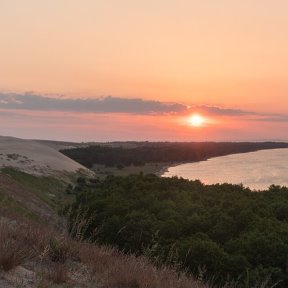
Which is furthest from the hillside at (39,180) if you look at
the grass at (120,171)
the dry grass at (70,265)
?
the grass at (120,171)

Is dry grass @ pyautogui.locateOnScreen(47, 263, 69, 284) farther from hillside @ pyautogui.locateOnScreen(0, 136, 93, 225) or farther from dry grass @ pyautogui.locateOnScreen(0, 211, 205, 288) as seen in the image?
hillside @ pyautogui.locateOnScreen(0, 136, 93, 225)

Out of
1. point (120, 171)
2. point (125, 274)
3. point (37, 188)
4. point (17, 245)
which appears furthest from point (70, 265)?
point (120, 171)

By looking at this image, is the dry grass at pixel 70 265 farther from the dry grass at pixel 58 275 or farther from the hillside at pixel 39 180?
the hillside at pixel 39 180

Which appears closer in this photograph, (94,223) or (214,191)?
(94,223)

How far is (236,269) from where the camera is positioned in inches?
462

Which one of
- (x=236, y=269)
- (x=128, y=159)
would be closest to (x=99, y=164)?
(x=128, y=159)

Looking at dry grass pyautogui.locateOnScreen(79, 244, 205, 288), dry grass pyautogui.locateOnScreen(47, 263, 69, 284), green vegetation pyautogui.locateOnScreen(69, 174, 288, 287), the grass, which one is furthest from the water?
dry grass pyautogui.locateOnScreen(47, 263, 69, 284)

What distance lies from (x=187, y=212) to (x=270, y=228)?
3.82m

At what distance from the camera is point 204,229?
607 inches

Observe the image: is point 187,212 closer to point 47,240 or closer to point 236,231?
point 236,231

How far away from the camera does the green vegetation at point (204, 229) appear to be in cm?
1173

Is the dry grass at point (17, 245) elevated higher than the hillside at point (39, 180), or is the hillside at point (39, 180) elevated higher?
the dry grass at point (17, 245)

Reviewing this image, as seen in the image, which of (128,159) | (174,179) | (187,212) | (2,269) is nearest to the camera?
(2,269)

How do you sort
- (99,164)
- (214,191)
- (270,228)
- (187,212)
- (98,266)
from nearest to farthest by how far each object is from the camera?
(98,266) < (270,228) < (187,212) < (214,191) < (99,164)
